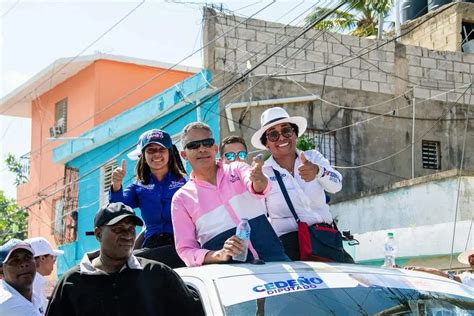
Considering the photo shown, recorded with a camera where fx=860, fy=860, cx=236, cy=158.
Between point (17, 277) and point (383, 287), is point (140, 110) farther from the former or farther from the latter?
point (383, 287)

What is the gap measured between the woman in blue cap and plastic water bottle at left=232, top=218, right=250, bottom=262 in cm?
108

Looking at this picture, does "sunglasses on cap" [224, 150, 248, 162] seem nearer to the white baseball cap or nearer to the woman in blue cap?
the woman in blue cap

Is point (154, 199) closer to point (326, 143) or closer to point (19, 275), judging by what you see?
point (19, 275)

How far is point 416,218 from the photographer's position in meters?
13.2

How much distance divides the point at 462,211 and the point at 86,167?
499 inches

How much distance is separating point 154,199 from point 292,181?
0.96m

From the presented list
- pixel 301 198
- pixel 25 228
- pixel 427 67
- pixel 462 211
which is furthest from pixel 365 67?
pixel 25 228

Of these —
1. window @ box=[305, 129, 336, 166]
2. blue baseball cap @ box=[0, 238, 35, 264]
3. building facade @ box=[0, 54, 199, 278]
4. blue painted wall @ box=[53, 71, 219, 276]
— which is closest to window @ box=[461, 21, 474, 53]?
window @ box=[305, 129, 336, 166]

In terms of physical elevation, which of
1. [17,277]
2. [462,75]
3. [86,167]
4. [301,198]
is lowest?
[17,277]

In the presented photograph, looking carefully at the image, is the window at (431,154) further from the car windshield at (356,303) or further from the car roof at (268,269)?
the car windshield at (356,303)

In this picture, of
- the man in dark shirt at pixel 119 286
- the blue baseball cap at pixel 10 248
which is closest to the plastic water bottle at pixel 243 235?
the man in dark shirt at pixel 119 286

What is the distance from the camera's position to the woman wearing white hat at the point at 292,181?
16.8 ft

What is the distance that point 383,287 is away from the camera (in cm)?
410

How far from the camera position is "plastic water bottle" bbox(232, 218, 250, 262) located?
14.2ft
